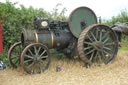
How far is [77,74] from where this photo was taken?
204 inches

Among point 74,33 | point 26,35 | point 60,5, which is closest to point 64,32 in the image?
point 74,33

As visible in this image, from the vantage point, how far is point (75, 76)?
16.3 ft

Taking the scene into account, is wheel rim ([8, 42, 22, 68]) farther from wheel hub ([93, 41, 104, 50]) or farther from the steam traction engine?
wheel hub ([93, 41, 104, 50])

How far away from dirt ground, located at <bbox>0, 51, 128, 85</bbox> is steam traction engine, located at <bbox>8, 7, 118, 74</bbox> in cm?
33

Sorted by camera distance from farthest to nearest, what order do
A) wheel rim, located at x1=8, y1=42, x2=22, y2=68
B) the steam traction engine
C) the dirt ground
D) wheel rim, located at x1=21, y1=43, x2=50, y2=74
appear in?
wheel rim, located at x1=8, y1=42, x2=22, y2=68 < the steam traction engine < wheel rim, located at x1=21, y1=43, x2=50, y2=74 < the dirt ground

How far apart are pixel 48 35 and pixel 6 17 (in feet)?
8.04

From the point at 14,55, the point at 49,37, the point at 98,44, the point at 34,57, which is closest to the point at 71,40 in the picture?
the point at 49,37

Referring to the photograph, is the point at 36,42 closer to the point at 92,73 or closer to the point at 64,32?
the point at 64,32

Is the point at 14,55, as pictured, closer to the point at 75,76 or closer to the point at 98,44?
the point at 75,76

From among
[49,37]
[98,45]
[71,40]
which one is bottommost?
[98,45]

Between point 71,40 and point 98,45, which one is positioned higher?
point 71,40

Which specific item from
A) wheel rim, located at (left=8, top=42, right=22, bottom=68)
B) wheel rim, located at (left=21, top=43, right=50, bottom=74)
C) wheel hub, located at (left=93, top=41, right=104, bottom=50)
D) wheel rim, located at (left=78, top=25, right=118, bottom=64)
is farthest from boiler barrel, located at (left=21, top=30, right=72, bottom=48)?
wheel hub, located at (left=93, top=41, right=104, bottom=50)

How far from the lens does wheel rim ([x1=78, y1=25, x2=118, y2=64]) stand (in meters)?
5.75

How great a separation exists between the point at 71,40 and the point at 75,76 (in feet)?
5.38
